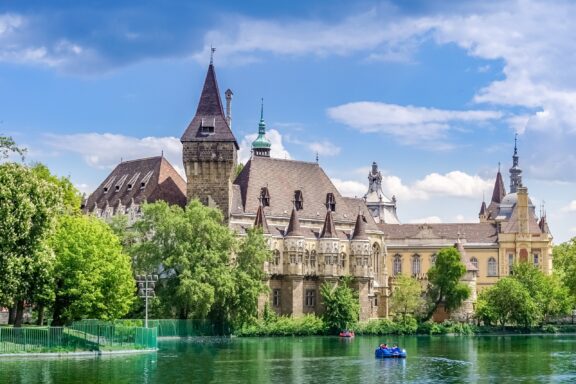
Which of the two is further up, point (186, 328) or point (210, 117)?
point (210, 117)

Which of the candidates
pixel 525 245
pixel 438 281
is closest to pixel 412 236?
pixel 525 245

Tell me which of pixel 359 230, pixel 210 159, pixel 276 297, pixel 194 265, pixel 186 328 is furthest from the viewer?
pixel 359 230

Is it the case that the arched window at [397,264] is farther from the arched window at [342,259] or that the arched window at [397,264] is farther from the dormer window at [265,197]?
the dormer window at [265,197]

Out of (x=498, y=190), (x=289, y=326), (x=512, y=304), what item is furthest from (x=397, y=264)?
(x=289, y=326)

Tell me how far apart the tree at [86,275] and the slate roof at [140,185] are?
38.5m

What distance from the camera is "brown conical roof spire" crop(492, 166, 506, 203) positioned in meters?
176

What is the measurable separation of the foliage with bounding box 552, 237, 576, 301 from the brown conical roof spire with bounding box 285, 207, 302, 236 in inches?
1319

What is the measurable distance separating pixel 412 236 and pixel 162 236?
62004 millimetres

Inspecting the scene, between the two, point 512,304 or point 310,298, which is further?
point 512,304

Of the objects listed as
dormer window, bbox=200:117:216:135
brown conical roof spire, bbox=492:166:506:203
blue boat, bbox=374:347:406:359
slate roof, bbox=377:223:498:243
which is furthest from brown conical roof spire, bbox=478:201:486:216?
blue boat, bbox=374:347:406:359

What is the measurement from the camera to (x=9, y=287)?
2494 inches

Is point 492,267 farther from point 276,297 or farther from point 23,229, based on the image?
point 23,229

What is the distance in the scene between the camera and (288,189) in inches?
4653

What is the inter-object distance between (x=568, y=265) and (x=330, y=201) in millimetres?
36030
